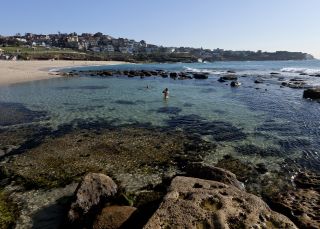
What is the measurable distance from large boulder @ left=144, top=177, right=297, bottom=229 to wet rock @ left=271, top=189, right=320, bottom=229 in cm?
333

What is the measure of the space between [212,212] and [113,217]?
3874mm

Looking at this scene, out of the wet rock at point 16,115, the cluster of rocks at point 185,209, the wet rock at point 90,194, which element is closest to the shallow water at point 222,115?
the wet rock at point 16,115

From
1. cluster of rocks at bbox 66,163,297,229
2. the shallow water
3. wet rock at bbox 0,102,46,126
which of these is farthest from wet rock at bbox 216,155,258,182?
wet rock at bbox 0,102,46,126

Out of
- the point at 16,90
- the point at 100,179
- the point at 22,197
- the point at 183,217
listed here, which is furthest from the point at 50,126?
the point at 16,90

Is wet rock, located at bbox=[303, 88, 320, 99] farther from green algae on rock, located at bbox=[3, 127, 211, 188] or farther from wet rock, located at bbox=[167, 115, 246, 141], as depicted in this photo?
green algae on rock, located at bbox=[3, 127, 211, 188]

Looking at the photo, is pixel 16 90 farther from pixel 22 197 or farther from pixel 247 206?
pixel 247 206

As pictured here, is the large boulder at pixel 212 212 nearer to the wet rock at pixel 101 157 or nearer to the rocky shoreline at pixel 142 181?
the rocky shoreline at pixel 142 181

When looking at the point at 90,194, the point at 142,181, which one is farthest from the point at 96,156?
the point at 90,194

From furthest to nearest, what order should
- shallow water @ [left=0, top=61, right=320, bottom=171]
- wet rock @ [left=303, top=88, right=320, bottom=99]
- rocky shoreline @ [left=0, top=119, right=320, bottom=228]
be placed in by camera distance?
wet rock @ [left=303, top=88, right=320, bottom=99], shallow water @ [left=0, top=61, right=320, bottom=171], rocky shoreline @ [left=0, top=119, right=320, bottom=228]

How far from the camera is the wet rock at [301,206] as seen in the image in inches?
472

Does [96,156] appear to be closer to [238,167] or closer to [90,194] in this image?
[90,194]

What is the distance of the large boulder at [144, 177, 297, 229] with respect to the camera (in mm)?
8508

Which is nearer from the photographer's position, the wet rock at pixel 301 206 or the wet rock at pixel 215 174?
the wet rock at pixel 301 206

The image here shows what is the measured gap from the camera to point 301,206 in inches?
531
